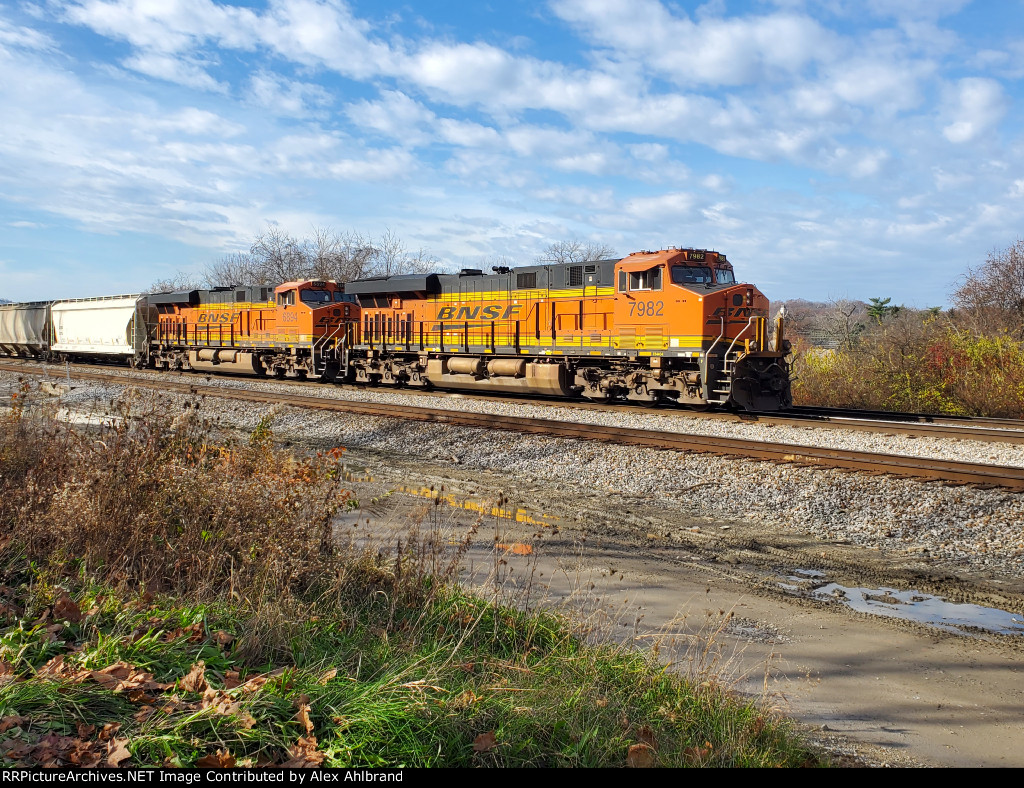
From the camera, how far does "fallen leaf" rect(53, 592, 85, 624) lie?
4090mm

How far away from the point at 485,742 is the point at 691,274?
48.9 feet

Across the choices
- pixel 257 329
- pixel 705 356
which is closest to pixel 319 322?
pixel 257 329

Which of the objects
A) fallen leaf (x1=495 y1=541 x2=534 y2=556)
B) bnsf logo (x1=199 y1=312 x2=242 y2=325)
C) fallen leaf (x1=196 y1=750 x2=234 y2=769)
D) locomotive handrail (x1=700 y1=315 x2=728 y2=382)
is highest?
bnsf logo (x1=199 y1=312 x2=242 y2=325)

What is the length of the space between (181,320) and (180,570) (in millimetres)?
30197

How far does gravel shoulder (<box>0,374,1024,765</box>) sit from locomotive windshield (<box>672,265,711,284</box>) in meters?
4.93

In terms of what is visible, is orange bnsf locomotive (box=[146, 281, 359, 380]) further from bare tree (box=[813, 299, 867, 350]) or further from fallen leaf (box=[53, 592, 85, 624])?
fallen leaf (box=[53, 592, 85, 624])

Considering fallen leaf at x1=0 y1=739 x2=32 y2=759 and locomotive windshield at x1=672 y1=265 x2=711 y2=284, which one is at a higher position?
locomotive windshield at x1=672 y1=265 x2=711 y2=284

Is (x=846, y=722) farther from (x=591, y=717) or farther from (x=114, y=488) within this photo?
(x=114, y=488)

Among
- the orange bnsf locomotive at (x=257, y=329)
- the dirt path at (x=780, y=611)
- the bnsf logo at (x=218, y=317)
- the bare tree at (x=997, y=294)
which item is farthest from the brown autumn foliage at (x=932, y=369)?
the bnsf logo at (x=218, y=317)

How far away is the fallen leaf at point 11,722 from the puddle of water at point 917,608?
227 inches

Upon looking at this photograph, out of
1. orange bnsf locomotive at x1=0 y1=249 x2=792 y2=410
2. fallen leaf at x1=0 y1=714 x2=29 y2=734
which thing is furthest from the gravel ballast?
fallen leaf at x1=0 y1=714 x2=29 y2=734

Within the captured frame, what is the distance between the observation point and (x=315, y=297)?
26.8m

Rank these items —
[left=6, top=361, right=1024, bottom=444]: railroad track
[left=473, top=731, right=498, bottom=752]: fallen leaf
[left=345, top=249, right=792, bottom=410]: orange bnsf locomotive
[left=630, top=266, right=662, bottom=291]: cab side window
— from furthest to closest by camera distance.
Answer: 1. [left=630, top=266, right=662, bottom=291]: cab side window
2. [left=345, top=249, right=792, bottom=410]: orange bnsf locomotive
3. [left=6, top=361, right=1024, bottom=444]: railroad track
4. [left=473, top=731, right=498, bottom=752]: fallen leaf

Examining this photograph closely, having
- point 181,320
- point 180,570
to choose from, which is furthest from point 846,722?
point 181,320
